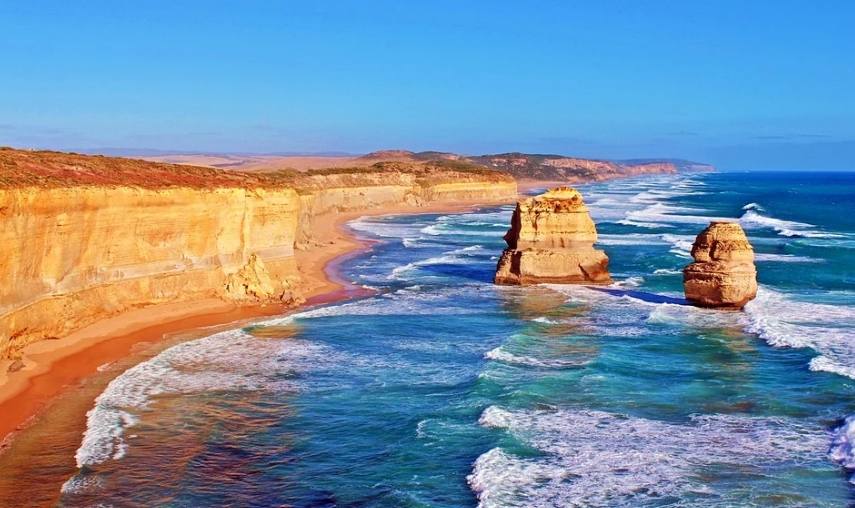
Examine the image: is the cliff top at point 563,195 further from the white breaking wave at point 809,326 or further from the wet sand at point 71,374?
the wet sand at point 71,374

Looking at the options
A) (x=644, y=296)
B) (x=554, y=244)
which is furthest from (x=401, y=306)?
(x=644, y=296)

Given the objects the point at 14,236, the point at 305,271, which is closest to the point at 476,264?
the point at 305,271

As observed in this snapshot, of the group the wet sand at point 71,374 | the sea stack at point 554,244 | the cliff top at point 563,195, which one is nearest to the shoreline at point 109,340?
the wet sand at point 71,374

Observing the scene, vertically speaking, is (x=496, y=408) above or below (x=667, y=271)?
below

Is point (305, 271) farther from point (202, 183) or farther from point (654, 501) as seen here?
point (654, 501)

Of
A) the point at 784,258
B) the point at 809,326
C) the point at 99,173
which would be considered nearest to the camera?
the point at 809,326

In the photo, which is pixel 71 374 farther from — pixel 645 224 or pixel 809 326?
pixel 645 224

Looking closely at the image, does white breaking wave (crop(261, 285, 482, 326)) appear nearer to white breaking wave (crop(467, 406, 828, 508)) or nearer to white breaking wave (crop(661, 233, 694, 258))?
white breaking wave (crop(467, 406, 828, 508))
